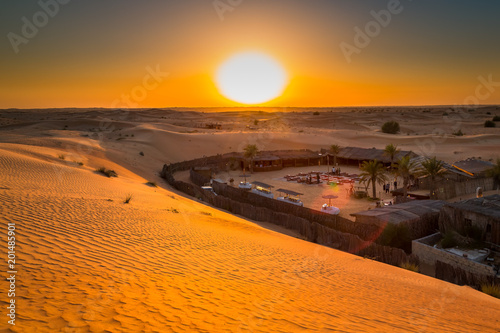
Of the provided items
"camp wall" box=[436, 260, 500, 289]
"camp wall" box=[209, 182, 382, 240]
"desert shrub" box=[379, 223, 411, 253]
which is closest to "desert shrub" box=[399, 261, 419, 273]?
"camp wall" box=[436, 260, 500, 289]

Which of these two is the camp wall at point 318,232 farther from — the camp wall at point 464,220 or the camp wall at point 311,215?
the camp wall at point 464,220

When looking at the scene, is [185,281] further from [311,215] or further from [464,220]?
[464,220]

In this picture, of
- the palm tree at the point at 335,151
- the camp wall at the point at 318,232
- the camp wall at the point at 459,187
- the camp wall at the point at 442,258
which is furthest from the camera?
the palm tree at the point at 335,151

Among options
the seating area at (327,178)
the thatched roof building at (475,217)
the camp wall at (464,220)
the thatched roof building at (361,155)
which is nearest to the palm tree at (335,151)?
the thatched roof building at (361,155)

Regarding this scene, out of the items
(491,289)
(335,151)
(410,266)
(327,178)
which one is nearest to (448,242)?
(410,266)

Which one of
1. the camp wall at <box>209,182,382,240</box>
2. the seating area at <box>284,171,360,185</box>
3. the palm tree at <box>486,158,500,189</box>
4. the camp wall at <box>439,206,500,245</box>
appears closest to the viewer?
A: the camp wall at <box>439,206,500,245</box>

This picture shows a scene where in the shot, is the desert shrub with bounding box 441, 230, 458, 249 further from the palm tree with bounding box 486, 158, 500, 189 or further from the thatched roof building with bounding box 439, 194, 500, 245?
the palm tree with bounding box 486, 158, 500, 189
